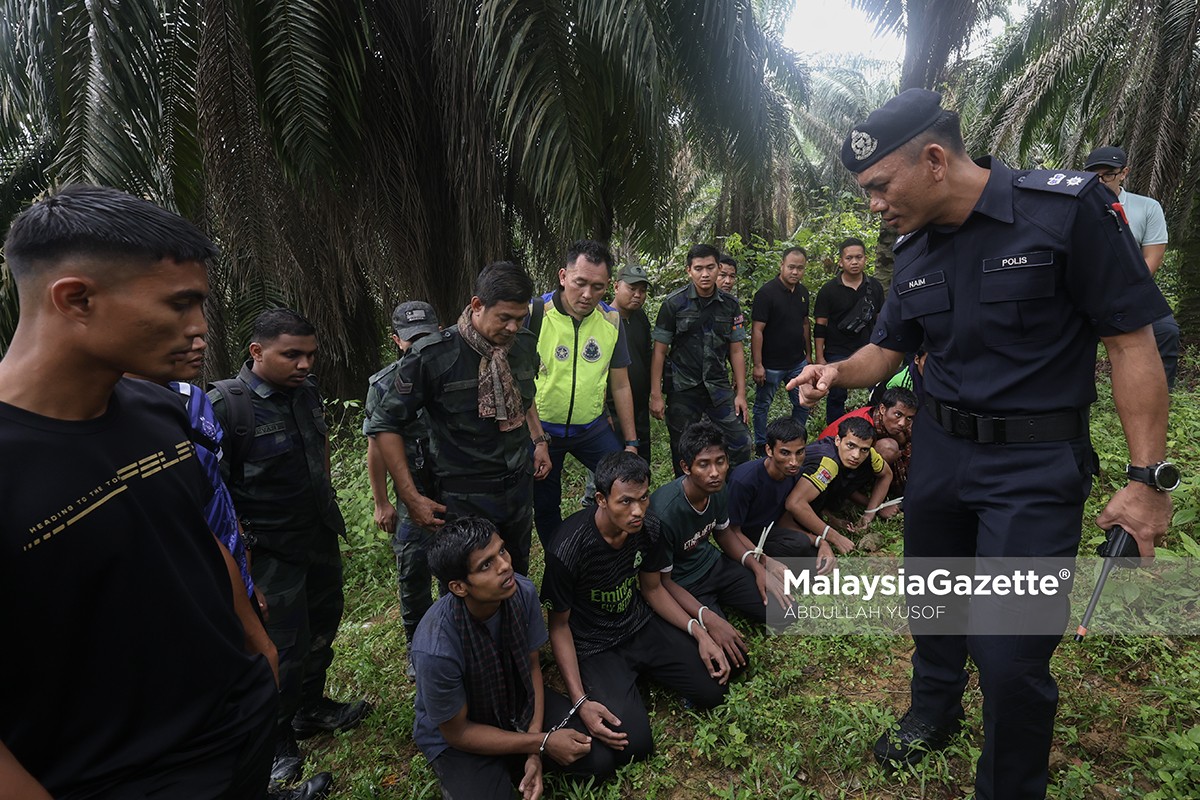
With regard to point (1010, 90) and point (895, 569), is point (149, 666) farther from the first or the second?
point (1010, 90)

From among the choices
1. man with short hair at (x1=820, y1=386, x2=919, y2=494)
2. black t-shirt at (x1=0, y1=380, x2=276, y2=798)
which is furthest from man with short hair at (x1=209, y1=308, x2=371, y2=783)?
man with short hair at (x1=820, y1=386, x2=919, y2=494)

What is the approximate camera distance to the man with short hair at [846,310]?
16.3ft

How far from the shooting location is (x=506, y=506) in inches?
114

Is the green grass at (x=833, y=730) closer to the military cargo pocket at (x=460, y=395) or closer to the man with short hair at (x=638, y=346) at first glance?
the military cargo pocket at (x=460, y=395)

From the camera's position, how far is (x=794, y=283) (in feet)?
16.4

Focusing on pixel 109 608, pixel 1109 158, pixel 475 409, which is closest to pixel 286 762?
pixel 475 409

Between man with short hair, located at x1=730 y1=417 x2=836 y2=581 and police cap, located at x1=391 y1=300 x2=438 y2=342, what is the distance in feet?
6.49

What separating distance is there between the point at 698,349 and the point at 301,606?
9.58 feet

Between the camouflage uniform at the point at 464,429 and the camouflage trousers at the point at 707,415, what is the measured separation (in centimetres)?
167

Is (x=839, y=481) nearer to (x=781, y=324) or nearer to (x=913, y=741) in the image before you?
(x=781, y=324)

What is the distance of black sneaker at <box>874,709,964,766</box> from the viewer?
2219 millimetres

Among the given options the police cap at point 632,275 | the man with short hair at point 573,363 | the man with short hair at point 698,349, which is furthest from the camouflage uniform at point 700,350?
the man with short hair at point 573,363

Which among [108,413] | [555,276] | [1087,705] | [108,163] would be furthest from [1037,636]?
[555,276]

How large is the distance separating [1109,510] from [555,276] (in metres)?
4.70
